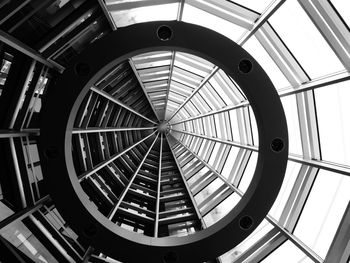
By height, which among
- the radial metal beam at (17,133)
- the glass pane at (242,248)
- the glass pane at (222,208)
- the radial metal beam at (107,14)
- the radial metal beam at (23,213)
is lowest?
the glass pane at (242,248)

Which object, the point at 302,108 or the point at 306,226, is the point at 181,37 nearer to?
the point at 302,108

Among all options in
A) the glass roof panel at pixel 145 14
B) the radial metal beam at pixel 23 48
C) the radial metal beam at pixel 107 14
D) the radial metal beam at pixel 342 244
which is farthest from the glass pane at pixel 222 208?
the radial metal beam at pixel 23 48

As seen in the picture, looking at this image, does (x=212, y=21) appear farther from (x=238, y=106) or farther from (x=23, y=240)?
(x=23, y=240)

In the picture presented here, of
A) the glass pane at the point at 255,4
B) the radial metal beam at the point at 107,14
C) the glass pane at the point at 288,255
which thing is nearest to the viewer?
the radial metal beam at the point at 107,14

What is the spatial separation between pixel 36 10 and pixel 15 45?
828 millimetres

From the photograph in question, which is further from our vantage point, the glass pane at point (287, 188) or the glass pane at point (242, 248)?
the glass pane at point (287, 188)

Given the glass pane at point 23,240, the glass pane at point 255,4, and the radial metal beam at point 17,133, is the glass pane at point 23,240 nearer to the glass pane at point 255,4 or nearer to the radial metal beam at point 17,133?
the radial metal beam at point 17,133

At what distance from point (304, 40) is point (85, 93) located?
5.21 meters

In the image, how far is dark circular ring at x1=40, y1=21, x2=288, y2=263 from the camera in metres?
5.12

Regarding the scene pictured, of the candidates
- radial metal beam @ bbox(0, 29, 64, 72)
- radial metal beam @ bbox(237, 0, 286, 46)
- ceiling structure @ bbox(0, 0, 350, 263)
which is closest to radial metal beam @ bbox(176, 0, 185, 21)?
ceiling structure @ bbox(0, 0, 350, 263)

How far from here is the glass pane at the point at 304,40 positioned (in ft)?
21.4

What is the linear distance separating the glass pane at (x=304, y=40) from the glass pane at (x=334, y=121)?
474 millimetres

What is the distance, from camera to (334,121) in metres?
7.02

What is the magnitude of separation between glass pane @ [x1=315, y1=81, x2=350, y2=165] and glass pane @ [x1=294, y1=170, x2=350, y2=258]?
524 millimetres
